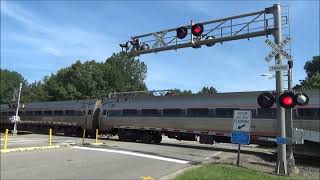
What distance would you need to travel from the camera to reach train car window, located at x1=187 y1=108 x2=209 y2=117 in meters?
29.5

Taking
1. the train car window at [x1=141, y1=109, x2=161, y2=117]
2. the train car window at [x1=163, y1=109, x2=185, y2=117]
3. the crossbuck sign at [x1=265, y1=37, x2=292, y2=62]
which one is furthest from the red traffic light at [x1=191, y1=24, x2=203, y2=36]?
the train car window at [x1=141, y1=109, x2=161, y2=117]

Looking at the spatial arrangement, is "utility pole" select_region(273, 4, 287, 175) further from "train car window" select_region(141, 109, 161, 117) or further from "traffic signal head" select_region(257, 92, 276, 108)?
"train car window" select_region(141, 109, 161, 117)

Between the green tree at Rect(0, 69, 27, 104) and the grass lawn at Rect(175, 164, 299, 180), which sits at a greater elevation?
the green tree at Rect(0, 69, 27, 104)

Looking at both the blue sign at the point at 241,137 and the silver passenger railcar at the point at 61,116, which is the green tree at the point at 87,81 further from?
the blue sign at the point at 241,137

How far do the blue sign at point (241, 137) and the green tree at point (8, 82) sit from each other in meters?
114

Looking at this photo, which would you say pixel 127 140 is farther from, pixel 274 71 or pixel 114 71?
pixel 114 71

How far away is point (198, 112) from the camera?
3012 centimetres

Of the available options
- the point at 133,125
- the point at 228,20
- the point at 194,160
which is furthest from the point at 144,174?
the point at 133,125

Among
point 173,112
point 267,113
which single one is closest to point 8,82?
point 173,112

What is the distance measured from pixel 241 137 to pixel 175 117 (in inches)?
549

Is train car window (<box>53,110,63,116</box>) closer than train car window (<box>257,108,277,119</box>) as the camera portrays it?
No

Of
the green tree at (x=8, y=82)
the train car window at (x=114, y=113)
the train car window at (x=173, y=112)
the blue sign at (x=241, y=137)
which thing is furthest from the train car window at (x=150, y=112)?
the green tree at (x=8, y=82)

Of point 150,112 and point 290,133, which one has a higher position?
point 150,112

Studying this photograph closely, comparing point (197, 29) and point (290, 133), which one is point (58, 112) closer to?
point (197, 29)
